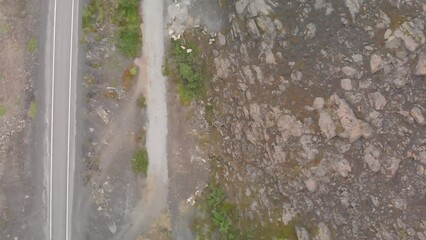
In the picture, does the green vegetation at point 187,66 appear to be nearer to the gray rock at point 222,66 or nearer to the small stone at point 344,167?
the gray rock at point 222,66

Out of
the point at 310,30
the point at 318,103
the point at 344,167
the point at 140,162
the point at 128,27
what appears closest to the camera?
the point at 344,167

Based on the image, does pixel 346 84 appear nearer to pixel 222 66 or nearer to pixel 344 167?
pixel 344 167

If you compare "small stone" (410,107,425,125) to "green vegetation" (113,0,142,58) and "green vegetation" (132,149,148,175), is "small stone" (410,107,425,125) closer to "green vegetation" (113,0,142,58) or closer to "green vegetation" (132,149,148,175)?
"green vegetation" (132,149,148,175)

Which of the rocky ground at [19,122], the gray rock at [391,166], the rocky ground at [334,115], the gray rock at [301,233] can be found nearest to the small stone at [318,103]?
the rocky ground at [334,115]

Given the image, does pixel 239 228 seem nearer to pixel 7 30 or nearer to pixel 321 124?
pixel 321 124

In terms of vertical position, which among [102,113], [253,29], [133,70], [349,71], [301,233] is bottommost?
[301,233]

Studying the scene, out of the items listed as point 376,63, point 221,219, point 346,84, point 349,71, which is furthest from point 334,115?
point 221,219
